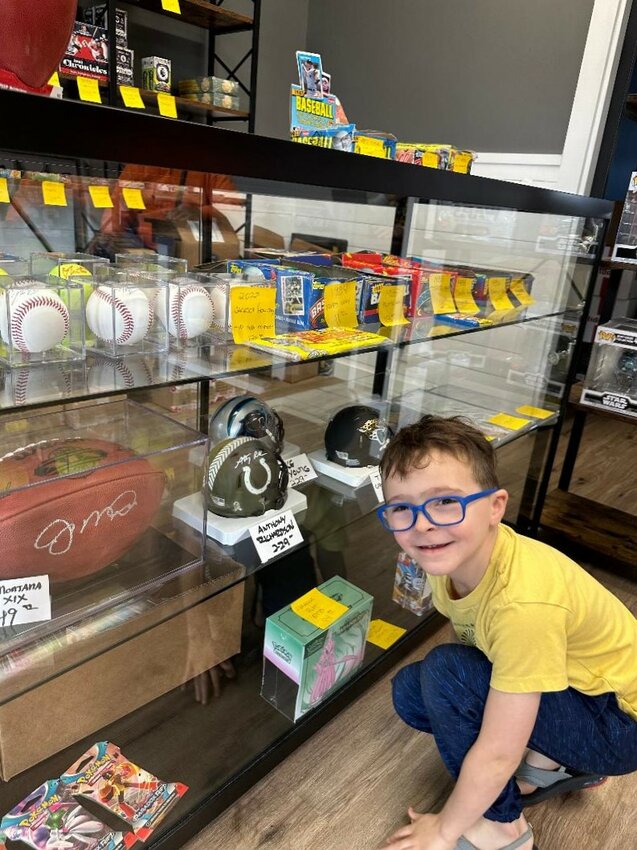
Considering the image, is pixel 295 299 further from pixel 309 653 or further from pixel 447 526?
pixel 309 653

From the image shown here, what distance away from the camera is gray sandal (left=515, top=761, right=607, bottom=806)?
3.80 feet

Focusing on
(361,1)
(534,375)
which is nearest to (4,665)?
(534,375)

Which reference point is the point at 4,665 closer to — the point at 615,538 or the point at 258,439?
the point at 258,439

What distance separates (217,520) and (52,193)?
708mm

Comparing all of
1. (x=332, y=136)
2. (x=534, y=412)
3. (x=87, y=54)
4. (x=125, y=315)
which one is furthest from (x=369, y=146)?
(x=87, y=54)

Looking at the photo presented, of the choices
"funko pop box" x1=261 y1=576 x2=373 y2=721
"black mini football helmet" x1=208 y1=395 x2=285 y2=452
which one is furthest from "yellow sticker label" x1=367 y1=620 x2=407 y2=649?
"black mini football helmet" x1=208 y1=395 x2=285 y2=452

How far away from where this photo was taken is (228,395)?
141cm

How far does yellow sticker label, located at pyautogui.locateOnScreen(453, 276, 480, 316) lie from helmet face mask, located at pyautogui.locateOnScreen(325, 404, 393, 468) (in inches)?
16.4

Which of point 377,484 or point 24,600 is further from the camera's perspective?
point 377,484

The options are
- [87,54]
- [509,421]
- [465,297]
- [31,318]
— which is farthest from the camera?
[87,54]

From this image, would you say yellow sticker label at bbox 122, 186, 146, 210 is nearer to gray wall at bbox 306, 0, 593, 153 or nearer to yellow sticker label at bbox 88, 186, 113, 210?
yellow sticker label at bbox 88, 186, 113, 210

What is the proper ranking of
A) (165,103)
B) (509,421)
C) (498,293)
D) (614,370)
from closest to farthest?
(498,293), (509,421), (614,370), (165,103)
